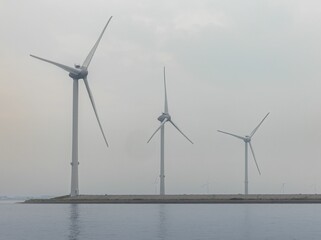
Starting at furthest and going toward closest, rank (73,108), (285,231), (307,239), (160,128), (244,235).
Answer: (160,128) < (73,108) < (285,231) < (244,235) < (307,239)

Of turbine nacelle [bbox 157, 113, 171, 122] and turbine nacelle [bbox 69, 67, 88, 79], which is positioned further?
turbine nacelle [bbox 157, 113, 171, 122]

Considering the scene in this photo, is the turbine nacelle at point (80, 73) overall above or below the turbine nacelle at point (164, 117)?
above

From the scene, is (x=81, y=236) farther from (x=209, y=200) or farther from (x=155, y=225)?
(x=209, y=200)

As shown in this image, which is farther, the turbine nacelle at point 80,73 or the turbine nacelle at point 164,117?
the turbine nacelle at point 164,117

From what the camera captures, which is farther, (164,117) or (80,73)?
(164,117)

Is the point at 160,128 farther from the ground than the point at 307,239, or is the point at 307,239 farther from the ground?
the point at 160,128

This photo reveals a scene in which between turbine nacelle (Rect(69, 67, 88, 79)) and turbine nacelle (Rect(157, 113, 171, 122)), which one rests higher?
turbine nacelle (Rect(69, 67, 88, 79))

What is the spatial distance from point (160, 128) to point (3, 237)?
105021 millimetres

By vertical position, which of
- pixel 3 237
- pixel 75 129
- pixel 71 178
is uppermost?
pixel 75 129

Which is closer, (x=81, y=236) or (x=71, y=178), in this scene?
(x=81, y=236)

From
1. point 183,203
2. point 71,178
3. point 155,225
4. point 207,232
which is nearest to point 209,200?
point 183,203

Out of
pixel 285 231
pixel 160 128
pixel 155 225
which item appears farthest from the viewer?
pixel 160 128

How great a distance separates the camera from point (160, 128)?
175 m

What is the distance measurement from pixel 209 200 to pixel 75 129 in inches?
2122
